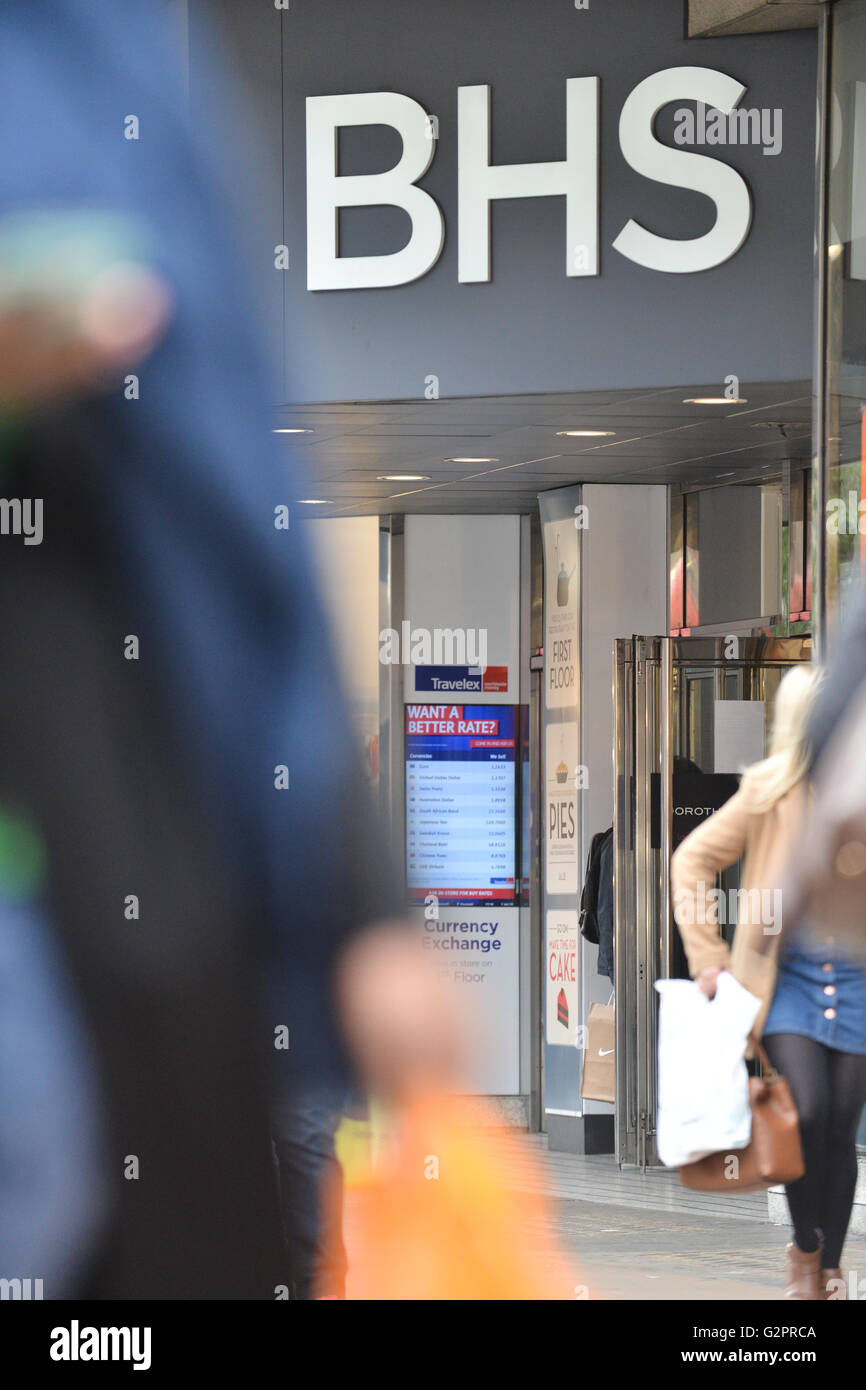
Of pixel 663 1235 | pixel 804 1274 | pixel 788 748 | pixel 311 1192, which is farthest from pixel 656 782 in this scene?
pixel 311 1192

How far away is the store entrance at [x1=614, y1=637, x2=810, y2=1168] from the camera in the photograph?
9195mm

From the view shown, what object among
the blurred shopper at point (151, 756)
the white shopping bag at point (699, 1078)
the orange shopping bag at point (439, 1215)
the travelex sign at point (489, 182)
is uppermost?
the travelex sign at point (489, 182)

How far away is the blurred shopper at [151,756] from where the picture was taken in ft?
2.99

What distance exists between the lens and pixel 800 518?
376 inches

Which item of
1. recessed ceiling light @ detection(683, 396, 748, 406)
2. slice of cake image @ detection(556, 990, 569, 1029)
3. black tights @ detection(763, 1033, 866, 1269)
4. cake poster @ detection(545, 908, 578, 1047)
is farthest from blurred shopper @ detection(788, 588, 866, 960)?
slice of cake image @ detection(556, 990, 569, 1029)

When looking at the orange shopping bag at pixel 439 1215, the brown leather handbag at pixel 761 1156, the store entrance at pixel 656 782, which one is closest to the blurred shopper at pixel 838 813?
the brown leather handbag at pixel 761 1156

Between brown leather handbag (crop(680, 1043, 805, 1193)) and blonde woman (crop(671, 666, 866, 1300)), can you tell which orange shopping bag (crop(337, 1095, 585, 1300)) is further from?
brown leather handbag (crop(680, 1043, 805, 1193))

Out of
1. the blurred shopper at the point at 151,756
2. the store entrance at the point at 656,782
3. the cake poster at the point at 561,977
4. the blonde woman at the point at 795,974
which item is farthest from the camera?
the cake poster at the point at 561,977

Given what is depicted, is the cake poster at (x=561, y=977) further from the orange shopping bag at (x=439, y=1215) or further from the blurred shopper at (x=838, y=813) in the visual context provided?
the orange shopping bag at (x=439, y=1215)

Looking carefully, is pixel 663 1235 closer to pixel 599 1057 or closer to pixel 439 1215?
pixel 599 1057

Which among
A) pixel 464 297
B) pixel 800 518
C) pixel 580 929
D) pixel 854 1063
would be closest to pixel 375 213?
pixel 464 297

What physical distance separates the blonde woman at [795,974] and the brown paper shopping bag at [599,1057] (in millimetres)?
5826

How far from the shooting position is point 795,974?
3379mm

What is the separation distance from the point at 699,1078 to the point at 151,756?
2.02 m
